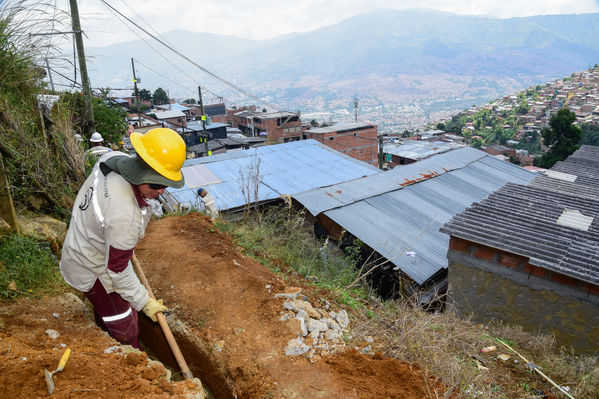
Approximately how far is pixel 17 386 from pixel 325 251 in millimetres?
4780

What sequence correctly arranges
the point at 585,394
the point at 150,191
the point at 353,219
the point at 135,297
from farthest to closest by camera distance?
the point at 353,219
the point at 585,394
the point at 135,297
the point at 150,191

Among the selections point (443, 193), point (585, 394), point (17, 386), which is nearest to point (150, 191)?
point (17, 386)

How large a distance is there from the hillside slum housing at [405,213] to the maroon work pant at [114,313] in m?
3.19

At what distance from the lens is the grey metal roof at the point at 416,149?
29375 millimetres

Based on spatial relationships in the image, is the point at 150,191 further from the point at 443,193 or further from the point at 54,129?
the point at 443,193

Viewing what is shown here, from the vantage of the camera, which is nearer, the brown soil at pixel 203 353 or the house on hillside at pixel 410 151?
the brown soil at pixel 203 353

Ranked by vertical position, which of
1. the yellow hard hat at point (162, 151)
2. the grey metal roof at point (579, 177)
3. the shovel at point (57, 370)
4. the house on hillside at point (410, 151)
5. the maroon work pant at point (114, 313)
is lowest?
the house on hillside at point (410, 151)

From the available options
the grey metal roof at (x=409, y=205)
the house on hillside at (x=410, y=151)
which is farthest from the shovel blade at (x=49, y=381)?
the house on hillside at (x=410, y=151)

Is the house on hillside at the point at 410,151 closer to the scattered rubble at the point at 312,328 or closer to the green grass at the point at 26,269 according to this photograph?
the scattered rubble at the point at 312,328

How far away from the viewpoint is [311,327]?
2977 mm

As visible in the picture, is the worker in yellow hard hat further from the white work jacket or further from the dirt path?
the dirt path

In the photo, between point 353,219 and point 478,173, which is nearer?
point 353,219

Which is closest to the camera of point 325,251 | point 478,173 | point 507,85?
point 325,251

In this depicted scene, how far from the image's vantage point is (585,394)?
3.21m
